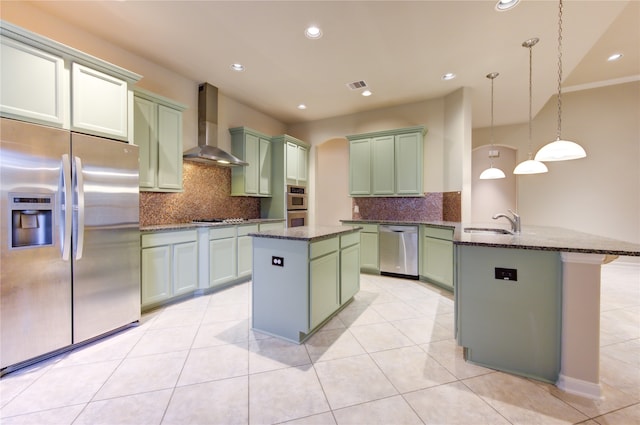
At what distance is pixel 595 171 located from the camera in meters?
4.90

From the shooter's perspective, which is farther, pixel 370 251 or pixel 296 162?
pixel 296 162

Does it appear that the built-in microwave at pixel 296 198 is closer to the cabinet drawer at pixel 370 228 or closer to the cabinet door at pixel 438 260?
the cabinet drawer at pixel 370 228

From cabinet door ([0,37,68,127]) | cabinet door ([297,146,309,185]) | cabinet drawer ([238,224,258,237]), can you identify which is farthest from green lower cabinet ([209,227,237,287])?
cabinet door ([297,146,309,185])

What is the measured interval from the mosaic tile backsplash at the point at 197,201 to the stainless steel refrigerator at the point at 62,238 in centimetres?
91

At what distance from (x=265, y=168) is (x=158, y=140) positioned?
1900 mm

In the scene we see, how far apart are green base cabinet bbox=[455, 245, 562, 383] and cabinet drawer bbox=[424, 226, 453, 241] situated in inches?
65.5

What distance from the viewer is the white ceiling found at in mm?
2434

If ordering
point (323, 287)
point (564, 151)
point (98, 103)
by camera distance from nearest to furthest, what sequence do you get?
point (564, 151), point (98, 103), point (323, 287)

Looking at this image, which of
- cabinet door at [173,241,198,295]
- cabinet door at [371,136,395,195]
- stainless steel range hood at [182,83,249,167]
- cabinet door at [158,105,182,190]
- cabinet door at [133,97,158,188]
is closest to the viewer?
cabinet door at [133,97,158,188]

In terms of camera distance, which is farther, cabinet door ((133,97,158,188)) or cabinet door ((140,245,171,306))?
cabinet door ((133,97,158,188))

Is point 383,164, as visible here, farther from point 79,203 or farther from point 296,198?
point 79,203

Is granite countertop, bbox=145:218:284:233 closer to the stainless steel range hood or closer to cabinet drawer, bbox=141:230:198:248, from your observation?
cabinet drawer, bbox=141:230:198:248

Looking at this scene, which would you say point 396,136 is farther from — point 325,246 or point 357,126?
point 325,246


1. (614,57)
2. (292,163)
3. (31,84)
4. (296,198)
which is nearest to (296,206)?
(296,198)
